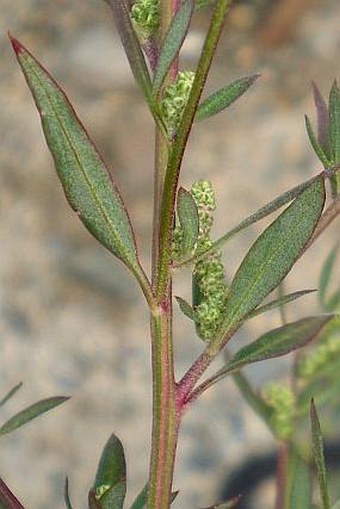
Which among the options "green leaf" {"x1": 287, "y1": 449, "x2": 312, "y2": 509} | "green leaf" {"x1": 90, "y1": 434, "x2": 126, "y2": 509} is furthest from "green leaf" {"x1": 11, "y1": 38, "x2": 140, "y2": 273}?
"green leaf" {"x1": 287, "y1": 449, "x2": 312, "y2": 509}

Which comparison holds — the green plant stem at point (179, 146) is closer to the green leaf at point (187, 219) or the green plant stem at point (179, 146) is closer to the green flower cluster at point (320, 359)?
the green leaf at point (187, 219)

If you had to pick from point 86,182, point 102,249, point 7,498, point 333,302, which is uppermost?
point 102,249

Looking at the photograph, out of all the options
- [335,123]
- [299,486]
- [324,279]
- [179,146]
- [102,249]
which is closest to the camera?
[179,146]

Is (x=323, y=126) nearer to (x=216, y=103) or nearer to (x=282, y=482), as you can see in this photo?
(x=216, y=103)

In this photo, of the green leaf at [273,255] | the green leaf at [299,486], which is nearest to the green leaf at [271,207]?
the green leaf at [273,255]

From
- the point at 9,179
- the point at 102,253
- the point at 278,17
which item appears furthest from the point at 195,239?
the point at 278,17

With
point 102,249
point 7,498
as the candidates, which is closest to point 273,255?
point 7,498

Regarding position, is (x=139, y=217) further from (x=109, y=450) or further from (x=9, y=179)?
(x=109, y=450)
